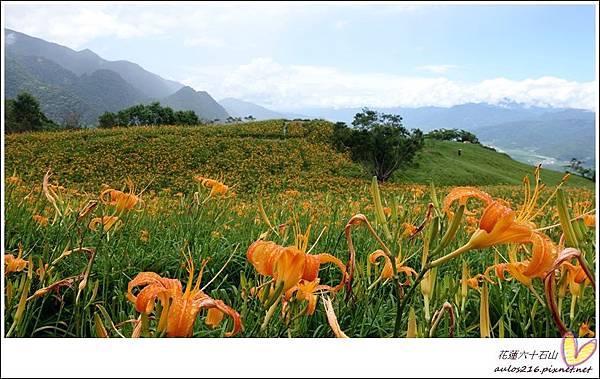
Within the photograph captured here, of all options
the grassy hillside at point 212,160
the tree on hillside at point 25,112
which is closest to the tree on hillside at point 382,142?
the grassy hillside at point 212,160

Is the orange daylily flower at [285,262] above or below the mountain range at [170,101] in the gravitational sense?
below

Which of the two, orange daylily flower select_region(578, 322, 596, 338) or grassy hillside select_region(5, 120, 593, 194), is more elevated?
orange daylily flower select_region(578, 322, 596, 338)

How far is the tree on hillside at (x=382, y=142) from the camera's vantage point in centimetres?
746

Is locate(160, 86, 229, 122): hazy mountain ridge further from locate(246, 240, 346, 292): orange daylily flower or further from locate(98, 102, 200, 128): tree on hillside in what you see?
locate(246, 240, 346, 292): orange daylily flower

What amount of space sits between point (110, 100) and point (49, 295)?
60.5 m

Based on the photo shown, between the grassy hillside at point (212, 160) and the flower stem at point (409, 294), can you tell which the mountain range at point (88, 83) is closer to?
the grassy hillside at point (212, 160)

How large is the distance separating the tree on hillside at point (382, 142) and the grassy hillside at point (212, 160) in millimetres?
293

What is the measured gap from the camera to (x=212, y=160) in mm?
6848

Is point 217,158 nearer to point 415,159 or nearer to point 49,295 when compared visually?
point 415,159

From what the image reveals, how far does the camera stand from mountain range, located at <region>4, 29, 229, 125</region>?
41.7m

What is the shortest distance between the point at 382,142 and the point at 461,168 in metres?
2.79

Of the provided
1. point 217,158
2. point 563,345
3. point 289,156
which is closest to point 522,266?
point 563,345

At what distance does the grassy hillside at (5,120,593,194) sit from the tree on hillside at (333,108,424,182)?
29 cm

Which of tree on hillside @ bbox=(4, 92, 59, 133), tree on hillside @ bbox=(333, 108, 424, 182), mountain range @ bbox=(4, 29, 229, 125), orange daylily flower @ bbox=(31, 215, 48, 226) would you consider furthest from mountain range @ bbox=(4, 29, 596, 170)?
orange daylily flower @ bbox=(31, 215, 48, 226)
